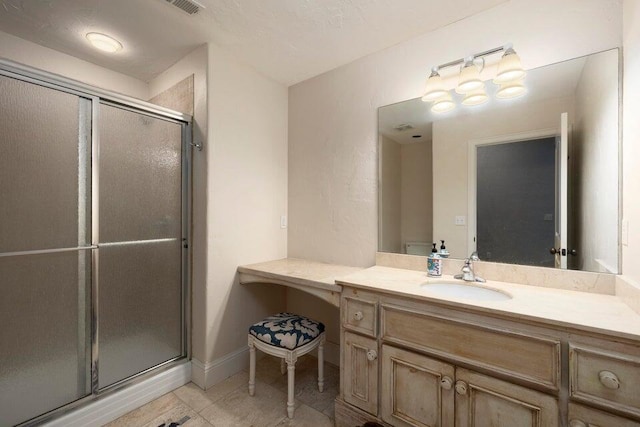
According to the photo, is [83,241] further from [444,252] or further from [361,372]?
[444,252]

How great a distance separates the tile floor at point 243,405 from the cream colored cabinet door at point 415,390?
498 millimetres

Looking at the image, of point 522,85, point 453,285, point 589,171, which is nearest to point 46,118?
point 453,285

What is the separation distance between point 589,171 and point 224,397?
251 centimetres

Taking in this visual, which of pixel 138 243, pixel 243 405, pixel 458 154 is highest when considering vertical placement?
pixel 458 154

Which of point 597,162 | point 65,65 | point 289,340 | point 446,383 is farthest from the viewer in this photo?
point 65,65

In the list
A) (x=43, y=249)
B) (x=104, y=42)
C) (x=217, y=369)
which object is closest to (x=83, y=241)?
(x=43, y=249)

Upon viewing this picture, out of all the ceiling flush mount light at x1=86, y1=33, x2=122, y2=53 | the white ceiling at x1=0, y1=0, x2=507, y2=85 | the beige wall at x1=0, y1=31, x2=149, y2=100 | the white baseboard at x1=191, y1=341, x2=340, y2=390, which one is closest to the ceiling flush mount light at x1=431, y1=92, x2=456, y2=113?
the white ceiling at x1=0, y1=0, x2=507, y2=85

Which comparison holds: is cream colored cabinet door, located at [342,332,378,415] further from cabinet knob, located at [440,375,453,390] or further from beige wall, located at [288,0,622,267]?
beige wall, located at [288,0,622,267]

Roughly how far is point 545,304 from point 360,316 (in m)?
0.81

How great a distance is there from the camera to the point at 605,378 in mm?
885

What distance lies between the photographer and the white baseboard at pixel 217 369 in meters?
1.90

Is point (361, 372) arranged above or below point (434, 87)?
below

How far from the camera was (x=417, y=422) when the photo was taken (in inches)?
50.1

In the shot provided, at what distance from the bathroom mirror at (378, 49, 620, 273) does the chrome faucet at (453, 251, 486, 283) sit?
4cm
